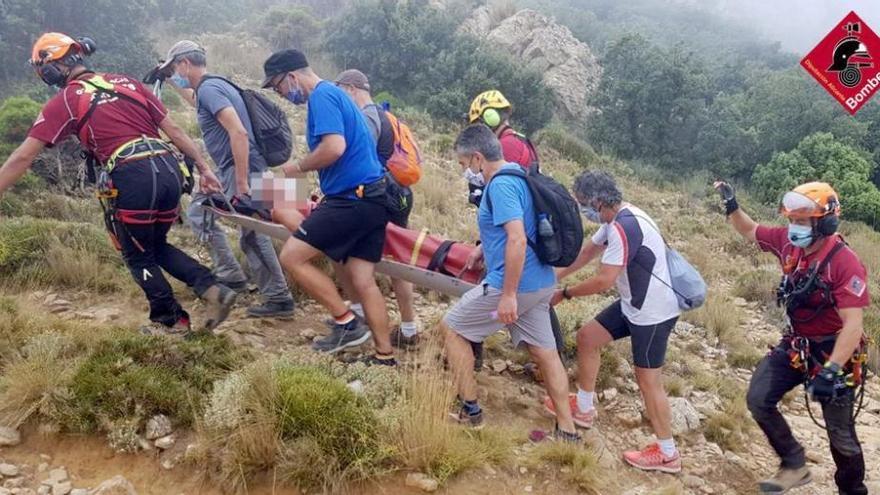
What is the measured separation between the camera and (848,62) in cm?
1792

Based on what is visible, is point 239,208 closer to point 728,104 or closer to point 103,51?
point 103,51

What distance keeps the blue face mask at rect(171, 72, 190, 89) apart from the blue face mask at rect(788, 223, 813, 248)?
13.2 ft

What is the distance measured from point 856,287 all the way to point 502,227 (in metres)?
1.86

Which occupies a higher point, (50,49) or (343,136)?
(343,136)

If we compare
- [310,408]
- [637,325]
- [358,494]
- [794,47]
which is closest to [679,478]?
[637,325]

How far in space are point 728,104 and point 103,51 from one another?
16.8 m

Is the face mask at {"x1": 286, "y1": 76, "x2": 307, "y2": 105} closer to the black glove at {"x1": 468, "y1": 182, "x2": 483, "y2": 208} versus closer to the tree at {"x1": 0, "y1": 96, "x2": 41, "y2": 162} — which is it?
the black glove at {"x1": 468, "y1": 182, "x2": 483, "y2": 208}

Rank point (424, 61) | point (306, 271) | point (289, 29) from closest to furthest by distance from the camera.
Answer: point (306, 271) → point (424, 61) → point (289, 29)

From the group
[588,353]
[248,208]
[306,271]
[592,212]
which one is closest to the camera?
[592,212]

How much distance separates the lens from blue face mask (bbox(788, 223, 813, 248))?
12.0 feet

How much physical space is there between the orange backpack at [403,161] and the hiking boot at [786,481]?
2940 millimetres

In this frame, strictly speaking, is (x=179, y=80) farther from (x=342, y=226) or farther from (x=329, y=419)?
(x=329, y=419)

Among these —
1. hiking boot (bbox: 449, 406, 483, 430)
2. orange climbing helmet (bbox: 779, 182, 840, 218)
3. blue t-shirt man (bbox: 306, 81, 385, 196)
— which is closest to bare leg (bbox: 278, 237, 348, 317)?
blue t-shirt man (bbox: 306, 81, 385, 196)

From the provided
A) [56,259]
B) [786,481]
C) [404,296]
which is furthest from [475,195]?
[56,259]
